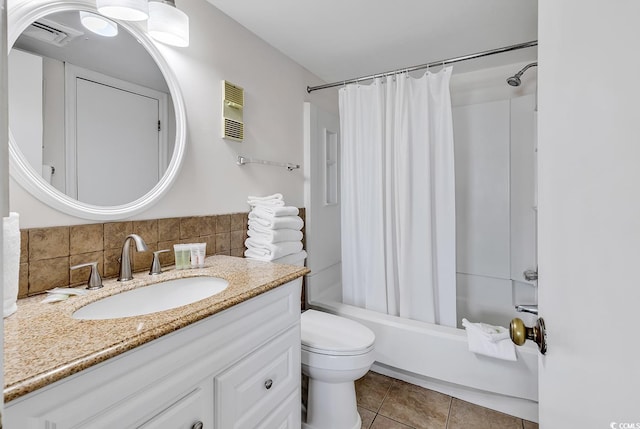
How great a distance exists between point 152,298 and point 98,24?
44.6 inches

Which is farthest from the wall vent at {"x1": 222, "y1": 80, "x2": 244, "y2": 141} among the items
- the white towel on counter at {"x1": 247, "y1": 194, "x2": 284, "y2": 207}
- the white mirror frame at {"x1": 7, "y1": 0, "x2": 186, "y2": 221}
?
the white towel on counter at {"x1": 247, "y1": 194, "x2": 284, "y2": 207}

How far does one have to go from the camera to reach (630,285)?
289 millimetres

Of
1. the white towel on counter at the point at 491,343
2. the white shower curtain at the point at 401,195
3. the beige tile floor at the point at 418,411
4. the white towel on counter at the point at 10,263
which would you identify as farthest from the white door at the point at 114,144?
the white towel on counter at the point at 491,343

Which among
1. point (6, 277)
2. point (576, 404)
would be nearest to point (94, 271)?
point (6, 277)

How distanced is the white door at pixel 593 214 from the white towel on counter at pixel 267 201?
143 cm

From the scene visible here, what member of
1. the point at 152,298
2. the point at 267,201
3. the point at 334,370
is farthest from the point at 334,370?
the point at 267,201

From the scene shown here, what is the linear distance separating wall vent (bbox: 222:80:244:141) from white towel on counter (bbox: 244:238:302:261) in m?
0.64

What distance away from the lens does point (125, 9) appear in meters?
1.13

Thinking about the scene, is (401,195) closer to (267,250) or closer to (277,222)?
(277,222)

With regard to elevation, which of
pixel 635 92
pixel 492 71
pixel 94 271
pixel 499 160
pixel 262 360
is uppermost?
pixel 492 71

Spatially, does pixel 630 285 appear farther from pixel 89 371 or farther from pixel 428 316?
pixel 428 316

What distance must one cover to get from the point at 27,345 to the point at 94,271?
1.59ft

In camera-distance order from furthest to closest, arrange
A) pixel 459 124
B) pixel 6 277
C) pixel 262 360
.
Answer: pixel 459 124, pixel 262 360, pixel 6 277

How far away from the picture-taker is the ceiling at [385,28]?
5.40ft
